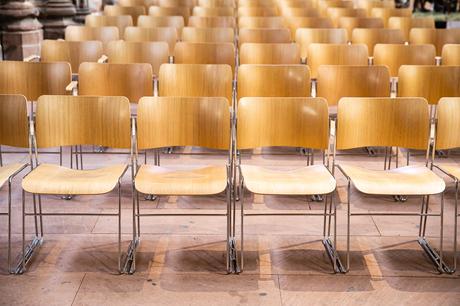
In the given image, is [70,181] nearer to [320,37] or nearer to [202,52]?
[202,52]

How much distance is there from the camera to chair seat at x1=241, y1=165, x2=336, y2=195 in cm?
388

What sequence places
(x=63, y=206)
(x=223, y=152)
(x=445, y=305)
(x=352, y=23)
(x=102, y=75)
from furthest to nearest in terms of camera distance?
(x=352, y=23), (x=223, y=152), (x=102, y=75), (x=63, y=206), (x=445, y=305)

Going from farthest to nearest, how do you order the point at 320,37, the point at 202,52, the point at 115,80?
the point at 320,37 < the point at 202,52 < the point at 115,80

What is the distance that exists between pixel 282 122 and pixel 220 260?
0.99 m

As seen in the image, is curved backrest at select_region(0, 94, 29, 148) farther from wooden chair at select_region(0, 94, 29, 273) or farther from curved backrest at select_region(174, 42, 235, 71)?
curved backrest at select_region(174, 42, 235, 71)

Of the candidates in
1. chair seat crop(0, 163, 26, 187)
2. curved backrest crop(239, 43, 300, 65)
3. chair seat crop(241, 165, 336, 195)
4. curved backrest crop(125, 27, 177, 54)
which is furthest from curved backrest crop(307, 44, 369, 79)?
chair seat crop(0, 163, 26, 187)

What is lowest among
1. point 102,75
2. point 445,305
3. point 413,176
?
point 445,305

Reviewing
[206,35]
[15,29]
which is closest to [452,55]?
[206,35]

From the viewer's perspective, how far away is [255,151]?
6301 mm

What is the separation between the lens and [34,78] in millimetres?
5508

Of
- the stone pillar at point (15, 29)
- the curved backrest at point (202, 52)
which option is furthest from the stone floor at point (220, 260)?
the stone pillar at point (15, 29)

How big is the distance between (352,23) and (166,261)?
5769mm

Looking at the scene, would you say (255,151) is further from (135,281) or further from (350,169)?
(135,281)

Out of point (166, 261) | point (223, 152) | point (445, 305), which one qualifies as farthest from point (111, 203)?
point (445, 305)
